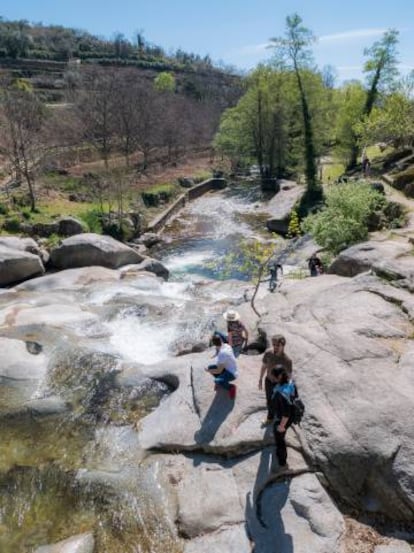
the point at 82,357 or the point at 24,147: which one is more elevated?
the point at 24,147

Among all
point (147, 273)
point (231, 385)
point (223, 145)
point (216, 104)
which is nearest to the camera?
point (231, 385)

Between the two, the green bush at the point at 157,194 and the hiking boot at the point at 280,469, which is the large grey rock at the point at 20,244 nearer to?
the green bush at the point at 157,194

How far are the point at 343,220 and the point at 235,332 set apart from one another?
11554 millimetres

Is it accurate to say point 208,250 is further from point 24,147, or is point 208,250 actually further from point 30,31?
point 30,31

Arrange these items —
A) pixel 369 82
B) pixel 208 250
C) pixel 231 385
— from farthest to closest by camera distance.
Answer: pixel 369 82, pixel 208 250, pixel 231 385

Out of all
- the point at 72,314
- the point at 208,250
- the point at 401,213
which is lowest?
the point at 208,250

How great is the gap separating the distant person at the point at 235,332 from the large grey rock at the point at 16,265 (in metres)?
15.1

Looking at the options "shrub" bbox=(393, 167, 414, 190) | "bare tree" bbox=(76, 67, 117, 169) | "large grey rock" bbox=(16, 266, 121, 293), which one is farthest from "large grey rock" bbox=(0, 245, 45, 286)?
"bare tree" bbox=(76, 67, 117, 169)

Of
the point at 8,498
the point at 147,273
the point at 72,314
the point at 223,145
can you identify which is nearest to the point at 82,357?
the point at 72,314

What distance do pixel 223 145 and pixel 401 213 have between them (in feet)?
120

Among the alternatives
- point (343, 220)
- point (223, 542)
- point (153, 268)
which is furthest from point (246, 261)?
point (223, 542)

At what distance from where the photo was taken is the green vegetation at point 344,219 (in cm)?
2194

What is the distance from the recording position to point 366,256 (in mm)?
18391

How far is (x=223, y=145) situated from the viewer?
5812 centimetres
